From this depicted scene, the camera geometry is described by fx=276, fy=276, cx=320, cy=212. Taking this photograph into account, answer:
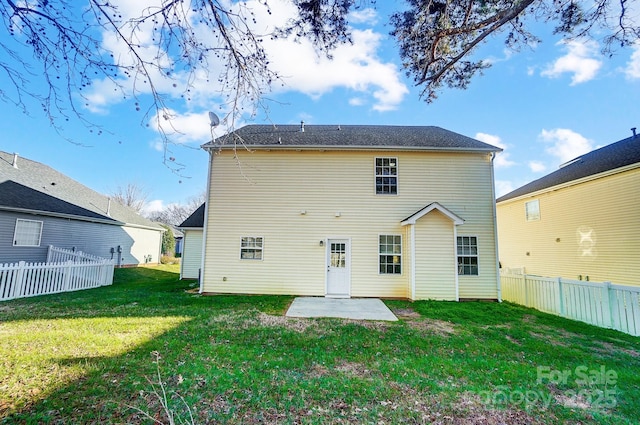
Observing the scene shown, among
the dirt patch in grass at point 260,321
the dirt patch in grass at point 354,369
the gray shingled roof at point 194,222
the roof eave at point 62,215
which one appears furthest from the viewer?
the gray shingled roof at point 194,222

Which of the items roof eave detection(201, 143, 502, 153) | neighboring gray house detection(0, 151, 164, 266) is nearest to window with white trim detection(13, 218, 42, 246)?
neighboring gray house detection(0, 151, 164, 266)

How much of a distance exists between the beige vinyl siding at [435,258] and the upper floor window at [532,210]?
27.5ft

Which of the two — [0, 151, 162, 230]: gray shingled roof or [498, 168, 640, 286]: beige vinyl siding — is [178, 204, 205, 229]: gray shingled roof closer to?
[0, 151, 162, 230]: gray shingled roof

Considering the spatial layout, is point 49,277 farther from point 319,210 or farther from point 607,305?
point 607,305

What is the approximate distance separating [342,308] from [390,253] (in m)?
2.95

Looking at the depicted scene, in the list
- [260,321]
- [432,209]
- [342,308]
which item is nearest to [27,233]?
[260,321]

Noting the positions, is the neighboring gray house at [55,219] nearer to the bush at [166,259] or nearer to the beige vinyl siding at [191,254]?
the bush at [166,259]

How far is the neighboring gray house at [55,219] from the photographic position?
1148 centimetres

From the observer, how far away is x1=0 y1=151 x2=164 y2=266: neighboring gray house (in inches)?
452

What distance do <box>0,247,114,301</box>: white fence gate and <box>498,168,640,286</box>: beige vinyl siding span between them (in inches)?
805

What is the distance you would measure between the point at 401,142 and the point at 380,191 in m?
2.05

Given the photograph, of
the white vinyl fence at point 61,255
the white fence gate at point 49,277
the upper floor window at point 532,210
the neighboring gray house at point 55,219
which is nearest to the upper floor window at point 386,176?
the upper floor window at point 532,210

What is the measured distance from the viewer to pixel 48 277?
947 centimetres

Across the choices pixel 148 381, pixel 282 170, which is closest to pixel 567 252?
A: pixel 282 170
